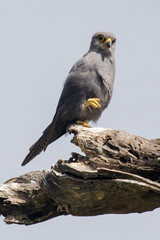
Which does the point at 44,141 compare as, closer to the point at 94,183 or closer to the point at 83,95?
the point at 83,95

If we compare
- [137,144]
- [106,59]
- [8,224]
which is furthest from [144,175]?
[106,59]

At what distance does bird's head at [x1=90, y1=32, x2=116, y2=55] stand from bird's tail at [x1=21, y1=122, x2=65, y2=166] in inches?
57.3

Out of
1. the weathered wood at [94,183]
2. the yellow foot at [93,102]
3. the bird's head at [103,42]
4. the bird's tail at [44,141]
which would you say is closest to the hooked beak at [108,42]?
the bird's head at [103,42]

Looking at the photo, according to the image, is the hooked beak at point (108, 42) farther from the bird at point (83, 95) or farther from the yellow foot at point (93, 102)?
the yellow foot at point (93, 102)

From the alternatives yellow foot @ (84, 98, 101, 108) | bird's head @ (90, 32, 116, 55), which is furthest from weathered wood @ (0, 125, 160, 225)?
bird's head @ (90, 32, 116, 55)

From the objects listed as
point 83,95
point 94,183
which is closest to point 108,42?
point 83,95

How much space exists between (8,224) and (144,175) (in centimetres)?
152

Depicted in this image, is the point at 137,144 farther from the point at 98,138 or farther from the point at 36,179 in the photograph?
the point at 36,179

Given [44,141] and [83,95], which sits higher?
[83,95]

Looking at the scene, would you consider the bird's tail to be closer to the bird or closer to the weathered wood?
the bird

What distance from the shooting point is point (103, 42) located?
6.46 metres

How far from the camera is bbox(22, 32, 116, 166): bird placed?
19.1ft

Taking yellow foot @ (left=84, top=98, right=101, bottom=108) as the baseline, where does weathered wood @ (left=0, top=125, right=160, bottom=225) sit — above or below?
below

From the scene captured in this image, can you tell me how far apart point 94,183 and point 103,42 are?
3.29 meters
